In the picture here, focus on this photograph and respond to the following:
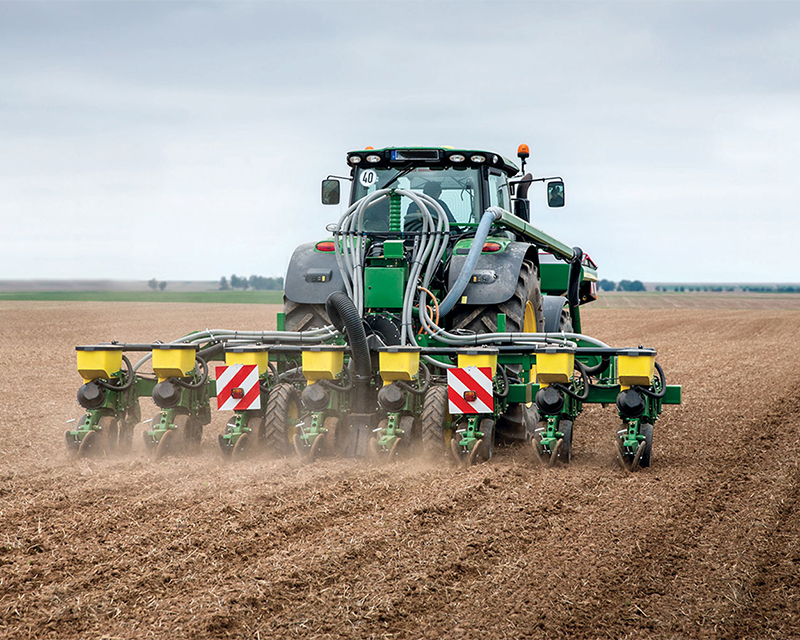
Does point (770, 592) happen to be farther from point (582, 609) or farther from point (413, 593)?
point (413, 593)

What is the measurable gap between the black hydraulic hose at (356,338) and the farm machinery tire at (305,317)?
2.62 feet

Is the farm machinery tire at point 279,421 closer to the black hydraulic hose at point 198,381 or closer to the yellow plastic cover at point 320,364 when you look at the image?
the yellow plastic cover at point 320,364

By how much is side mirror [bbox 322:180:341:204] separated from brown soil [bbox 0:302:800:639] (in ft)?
9.44

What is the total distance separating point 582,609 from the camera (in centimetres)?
375

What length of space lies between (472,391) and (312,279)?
1958 mm

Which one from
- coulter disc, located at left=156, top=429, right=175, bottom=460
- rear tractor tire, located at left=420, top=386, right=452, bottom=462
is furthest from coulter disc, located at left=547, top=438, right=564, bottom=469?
coulter disc, located at left=156, top=429, right=175, bottom=460

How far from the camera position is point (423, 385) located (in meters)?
6.92

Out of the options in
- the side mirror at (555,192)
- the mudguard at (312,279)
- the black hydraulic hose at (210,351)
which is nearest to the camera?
the black hydraulic hose at (210,351)

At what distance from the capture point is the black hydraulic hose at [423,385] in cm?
678

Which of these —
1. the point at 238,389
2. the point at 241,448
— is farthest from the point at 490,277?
the point at 241,448

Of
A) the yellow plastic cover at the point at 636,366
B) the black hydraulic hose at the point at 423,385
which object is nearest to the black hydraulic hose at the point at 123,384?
the black hydraulic hose at the point at 423,385

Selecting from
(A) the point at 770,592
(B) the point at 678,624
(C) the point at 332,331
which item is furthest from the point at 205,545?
(C) the point at 332,331

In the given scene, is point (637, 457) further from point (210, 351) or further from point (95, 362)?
point (95, 362)

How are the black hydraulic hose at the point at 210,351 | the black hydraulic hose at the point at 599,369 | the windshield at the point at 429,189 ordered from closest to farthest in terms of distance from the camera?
the black hydraulic hose at the point at 599,369 < the black hydraulic hose at the point at 210,351 < the windshield at the point at 429,189
